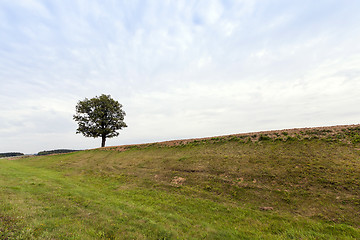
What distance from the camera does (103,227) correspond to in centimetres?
887

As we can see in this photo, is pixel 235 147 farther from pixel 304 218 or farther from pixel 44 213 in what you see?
pixel 44 213

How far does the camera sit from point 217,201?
14.0 metres

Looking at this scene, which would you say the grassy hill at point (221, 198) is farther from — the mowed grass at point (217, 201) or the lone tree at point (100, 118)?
the lone tree at point (100, 118)

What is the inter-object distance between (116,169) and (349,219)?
28.7 metres

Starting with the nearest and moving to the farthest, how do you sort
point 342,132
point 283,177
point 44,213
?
point 44,213
point 283,177
point 342,132

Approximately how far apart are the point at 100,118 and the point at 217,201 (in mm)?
48816

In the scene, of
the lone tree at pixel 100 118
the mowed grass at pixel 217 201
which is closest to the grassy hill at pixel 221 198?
the mowed grass at pixel 217 201

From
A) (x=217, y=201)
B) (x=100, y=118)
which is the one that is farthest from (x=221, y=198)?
(x=100, y=118)

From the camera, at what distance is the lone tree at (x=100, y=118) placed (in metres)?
50.5

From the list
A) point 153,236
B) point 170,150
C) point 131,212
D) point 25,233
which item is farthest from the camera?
point 170,150

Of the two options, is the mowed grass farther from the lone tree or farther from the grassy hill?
the lone tree

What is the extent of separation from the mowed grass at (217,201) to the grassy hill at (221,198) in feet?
0.20

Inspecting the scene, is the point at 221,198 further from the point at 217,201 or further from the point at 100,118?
the point at 100,118

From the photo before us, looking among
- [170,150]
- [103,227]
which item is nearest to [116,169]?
[170,150]
